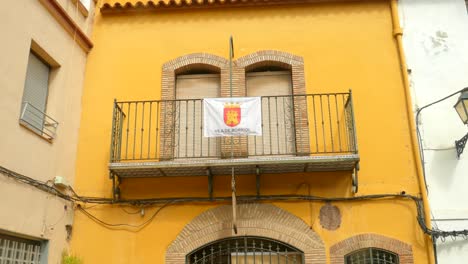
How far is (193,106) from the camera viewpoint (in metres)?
8.84

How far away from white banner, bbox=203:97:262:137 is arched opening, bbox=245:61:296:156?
66 cm

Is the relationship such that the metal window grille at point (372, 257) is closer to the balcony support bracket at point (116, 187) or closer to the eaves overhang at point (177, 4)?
the balcony support bracket at point (116, 187)

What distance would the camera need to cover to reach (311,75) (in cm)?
882

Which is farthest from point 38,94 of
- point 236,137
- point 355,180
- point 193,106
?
point 355,180

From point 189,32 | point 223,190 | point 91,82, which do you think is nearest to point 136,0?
point 189,32

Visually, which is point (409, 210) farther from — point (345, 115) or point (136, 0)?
point (136, 0)

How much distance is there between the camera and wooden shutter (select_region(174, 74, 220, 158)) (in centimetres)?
862

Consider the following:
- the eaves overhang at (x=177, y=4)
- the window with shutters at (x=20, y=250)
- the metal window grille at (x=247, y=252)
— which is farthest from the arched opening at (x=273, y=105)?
the window with shutters at (x=20, y=250)

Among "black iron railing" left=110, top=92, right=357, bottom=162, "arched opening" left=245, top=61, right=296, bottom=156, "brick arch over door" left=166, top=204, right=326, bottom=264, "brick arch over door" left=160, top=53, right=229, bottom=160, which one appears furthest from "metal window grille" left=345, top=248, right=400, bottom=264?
"brick arch over door" left=160, top=53, right=229, bottom=160

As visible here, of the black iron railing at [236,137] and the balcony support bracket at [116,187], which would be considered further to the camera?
the black iron railing at [236,137]

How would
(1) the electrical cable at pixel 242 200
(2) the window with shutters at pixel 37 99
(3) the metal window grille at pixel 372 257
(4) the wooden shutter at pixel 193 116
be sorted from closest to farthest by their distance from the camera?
(2) the window with shutters at pixel 37 99 < (1) the electrical cable at pixel 242 200 < (3) the metal window grille at pixel 372 257 < (4) the wooden shutter at pixel 193 116

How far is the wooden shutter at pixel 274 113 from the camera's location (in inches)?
336

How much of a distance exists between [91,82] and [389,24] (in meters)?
5.95

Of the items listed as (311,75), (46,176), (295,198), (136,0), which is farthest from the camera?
(136,0)
